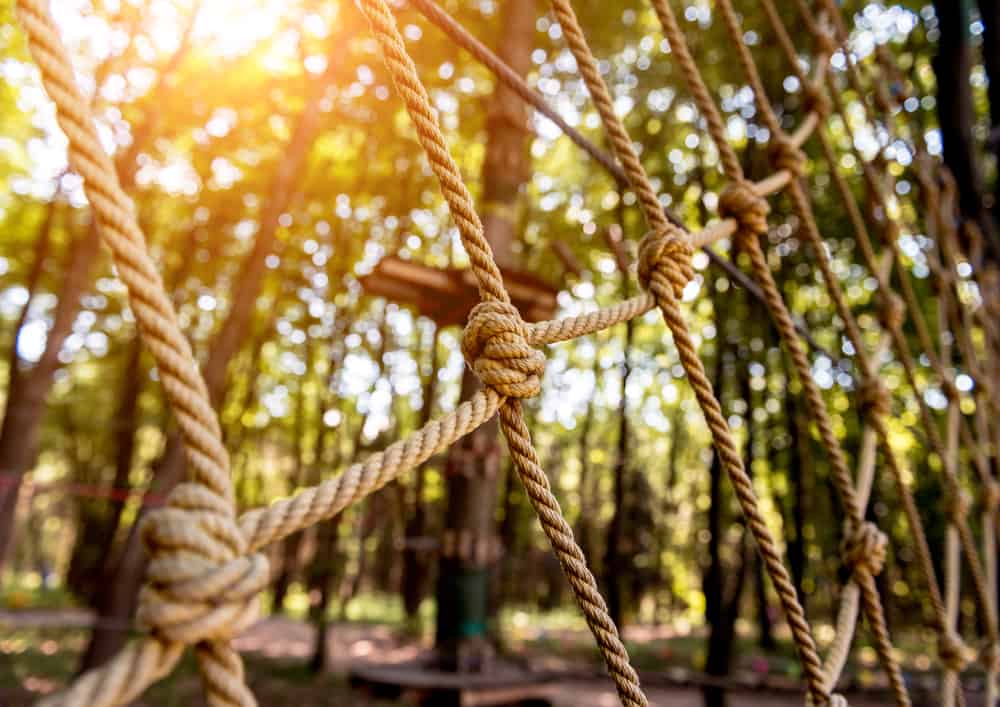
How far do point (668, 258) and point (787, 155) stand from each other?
2.21 ft

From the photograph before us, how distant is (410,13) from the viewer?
4.23 metres

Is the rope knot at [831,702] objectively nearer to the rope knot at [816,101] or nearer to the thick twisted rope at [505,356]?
the thick twisted rope at [505,356]

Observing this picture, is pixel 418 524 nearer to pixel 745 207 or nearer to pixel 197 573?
pixel 745 207

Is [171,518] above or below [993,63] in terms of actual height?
below

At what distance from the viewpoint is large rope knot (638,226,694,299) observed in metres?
1.00

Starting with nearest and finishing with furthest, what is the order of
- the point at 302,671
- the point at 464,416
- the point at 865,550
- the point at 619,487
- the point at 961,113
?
the point at 464,416 → the point at 865,550 → the point at 961,113 → the point at 302,671 → the point at 619,487

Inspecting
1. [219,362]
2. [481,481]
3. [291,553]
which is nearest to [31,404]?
[219,362]

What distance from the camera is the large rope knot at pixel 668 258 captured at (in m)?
1.00

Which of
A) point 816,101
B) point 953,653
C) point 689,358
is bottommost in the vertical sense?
point 953,653

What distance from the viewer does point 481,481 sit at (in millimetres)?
3520

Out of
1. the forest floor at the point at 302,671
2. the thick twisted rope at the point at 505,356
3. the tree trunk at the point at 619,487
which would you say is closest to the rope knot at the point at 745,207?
the thick twisted rope at the point at 505,356

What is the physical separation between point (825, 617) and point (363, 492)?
517 inches

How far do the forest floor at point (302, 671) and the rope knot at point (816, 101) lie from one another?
2.55 meters

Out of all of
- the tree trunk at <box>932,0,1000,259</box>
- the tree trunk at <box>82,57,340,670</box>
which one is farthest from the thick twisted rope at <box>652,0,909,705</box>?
the tree trunk at <box>82,57,340,670</box>
